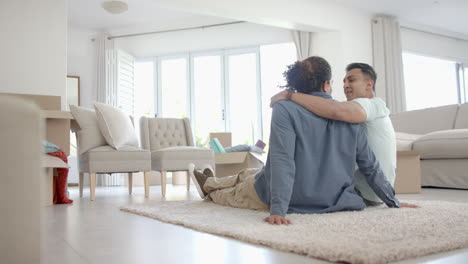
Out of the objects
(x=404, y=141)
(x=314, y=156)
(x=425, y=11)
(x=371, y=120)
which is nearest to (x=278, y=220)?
(x=314, y=156)

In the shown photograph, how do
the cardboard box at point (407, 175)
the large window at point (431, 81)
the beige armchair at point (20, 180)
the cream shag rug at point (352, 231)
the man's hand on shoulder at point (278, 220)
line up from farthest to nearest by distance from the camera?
1. the large window at point (431, 81)
2. the cardboard box at point (407, 175)
3. the man's hand on shoulder at point (278, 220)
4. the cream shag rug at point (352, 231)
5. the beige armchair at point (20, 180)

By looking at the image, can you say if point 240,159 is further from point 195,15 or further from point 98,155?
point 195,15

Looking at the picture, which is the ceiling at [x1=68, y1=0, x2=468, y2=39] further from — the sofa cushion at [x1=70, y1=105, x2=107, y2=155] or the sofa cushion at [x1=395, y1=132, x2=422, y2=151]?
the sofa cushion at [x1=70, y1=105, x2=107, y2=155]

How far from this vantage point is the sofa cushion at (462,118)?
4715 mm

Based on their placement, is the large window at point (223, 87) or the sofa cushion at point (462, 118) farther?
the large window at point (223, 87)

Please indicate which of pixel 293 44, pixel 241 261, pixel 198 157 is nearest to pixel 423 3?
pixel 293 44

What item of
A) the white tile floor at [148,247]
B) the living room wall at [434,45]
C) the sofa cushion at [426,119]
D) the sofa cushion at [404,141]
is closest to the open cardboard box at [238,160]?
the sofa cushion at [404,141]

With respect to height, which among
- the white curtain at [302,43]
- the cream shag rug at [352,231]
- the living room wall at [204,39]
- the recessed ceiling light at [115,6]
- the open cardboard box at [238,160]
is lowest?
the cream shag rug at [352,231]

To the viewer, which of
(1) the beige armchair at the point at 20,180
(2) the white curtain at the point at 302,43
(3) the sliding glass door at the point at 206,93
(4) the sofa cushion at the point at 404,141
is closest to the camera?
(1) the beige armchair at the point at 20,180

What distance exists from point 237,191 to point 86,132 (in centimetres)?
189

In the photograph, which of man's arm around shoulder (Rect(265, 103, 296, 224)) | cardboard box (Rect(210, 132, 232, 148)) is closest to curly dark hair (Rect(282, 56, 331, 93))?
man's arm around shoulder (Rect(265, 103, 296, 224))

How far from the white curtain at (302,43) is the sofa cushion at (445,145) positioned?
311cm

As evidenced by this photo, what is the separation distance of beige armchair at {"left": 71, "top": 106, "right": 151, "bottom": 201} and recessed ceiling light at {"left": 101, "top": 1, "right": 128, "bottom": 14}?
2.97m

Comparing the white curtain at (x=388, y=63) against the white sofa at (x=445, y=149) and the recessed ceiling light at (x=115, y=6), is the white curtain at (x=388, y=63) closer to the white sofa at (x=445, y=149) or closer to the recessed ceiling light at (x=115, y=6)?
the white sofa at (x=445, y=149)
